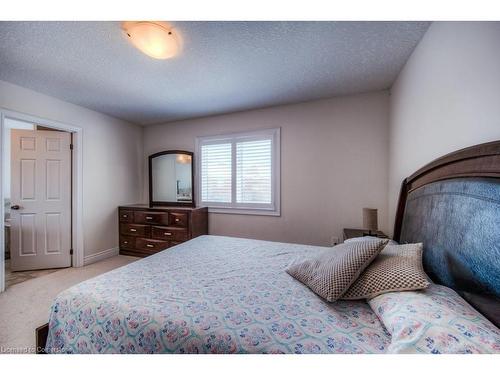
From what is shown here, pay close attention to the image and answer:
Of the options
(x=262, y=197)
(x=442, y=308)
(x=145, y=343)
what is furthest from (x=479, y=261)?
(x=262, y=197)

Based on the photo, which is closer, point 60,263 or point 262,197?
point 60,263

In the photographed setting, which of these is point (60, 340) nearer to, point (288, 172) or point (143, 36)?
point (143, 36)

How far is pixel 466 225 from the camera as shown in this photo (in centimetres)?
90

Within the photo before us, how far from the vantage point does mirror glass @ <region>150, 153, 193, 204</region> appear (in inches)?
142

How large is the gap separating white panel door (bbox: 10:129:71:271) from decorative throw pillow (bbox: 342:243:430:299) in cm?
384

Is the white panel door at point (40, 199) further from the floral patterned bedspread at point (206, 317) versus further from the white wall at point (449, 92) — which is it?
the white wall at point (449, 92)

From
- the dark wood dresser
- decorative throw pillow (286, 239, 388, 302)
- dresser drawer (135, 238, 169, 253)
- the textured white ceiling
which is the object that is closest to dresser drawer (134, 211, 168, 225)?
the dark wood dresser

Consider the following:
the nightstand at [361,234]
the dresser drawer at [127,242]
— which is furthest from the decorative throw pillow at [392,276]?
the dresser drawer at [127,242]

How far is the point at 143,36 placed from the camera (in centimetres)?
143

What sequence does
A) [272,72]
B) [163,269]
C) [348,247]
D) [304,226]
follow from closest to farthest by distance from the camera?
1. [348,247]
2. [163,269]
3. [272,72]
4. [304,226]

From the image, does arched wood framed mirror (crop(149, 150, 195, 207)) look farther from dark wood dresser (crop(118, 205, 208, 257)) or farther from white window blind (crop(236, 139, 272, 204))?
white window blind (crop(236, 139, 272, 204))

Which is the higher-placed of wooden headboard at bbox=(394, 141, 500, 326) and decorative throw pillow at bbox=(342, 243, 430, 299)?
wooden headboard at bbox=(394, 141, 500, 326)

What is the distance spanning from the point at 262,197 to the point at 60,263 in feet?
10.4

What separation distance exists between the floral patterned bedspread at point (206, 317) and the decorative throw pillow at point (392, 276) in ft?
0.27
